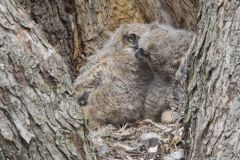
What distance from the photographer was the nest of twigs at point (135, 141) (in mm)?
3895

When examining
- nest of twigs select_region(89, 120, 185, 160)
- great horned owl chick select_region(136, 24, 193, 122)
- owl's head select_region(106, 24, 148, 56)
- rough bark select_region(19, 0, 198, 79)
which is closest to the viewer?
nest of twigs select_region(89, 120, 185, 160)

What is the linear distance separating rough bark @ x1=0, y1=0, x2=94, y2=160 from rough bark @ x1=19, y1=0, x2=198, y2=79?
2.43 meters

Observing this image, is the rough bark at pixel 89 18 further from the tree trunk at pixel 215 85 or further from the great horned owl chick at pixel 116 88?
the tree trunk at pixel 215 85

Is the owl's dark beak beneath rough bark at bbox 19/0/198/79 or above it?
beneath

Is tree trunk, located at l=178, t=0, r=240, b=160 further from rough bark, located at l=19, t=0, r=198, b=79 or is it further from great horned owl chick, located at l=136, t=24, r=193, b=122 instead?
rough bark, located at l=19, t=0, r=198, b=79

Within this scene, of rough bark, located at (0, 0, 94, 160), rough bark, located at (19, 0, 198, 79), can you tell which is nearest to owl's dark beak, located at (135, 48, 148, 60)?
rough bark, located at (19, 0, 198, 79)

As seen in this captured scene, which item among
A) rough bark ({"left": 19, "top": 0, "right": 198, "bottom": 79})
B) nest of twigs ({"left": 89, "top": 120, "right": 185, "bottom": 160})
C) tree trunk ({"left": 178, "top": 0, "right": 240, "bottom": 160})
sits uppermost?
rough bark ({"left": 19, "top": 0, "right": 198, "bottom": 79})

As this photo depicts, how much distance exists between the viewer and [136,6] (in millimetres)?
5559

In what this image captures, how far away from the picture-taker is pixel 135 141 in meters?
4.35

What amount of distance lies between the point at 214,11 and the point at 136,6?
2.56 meters

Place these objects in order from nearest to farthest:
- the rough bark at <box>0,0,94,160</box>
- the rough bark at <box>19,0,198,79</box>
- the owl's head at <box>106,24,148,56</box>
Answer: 1. the rough bark at <box>0,0,94,160</box>
2. the owl's head at <box>106,24,148,56</box>
3. the rough bark at <box>19,0,198,79</box>

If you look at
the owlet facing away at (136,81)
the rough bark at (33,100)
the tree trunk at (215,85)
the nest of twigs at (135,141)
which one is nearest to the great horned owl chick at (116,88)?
the owlet facing away at (136,81)

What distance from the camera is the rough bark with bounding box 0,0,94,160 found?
2674 mm

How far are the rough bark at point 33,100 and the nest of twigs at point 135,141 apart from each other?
3.26ft
